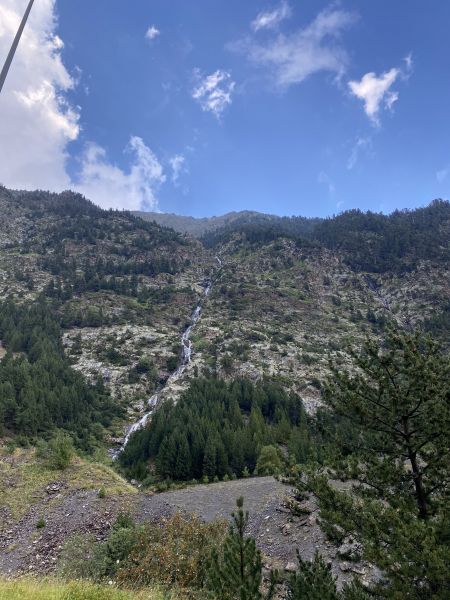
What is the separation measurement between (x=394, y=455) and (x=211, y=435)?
4887 centimetres

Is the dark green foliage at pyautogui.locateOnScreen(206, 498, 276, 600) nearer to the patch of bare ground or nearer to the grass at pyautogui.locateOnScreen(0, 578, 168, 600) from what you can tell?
the grass at pyautogui.locateOnScreen(0, 578, 168, 600)

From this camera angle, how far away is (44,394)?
2630 inches

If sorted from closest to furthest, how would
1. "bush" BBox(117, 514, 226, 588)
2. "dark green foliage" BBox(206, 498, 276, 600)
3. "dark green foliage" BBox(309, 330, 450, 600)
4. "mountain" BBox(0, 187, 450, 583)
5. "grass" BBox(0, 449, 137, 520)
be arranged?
"dark green foliage" BBox(309, 330, 450, 600)
"dark green foliage" BBox(206, 498, 276, 600)
"bush" BBox(117, 514, 226, 588)
"mountain" BBox(0, 187, 450, 583)
"grass" BBox(0, 449, 137, 520)

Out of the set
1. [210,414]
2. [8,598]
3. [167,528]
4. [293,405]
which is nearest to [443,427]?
[8,598]

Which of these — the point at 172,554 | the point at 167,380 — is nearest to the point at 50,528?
the point at 172,554

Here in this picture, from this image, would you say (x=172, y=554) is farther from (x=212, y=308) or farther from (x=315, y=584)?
(x=212, y=308)

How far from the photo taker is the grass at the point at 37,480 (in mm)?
25562

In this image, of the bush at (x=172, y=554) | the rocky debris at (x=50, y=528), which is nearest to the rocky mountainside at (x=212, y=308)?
the rocky debris at (x=50, y=528)

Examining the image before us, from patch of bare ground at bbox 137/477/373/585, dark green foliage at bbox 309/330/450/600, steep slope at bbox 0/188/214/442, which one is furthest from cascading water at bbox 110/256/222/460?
dark green foliage at bbox 309/330/450/600

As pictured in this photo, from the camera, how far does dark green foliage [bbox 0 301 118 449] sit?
58.4 meters

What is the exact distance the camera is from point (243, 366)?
10531 cm

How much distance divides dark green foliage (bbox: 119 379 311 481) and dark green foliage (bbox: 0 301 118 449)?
12.3 metres

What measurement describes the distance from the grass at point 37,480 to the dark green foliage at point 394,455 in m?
21.9

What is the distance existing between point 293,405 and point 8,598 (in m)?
76.6
